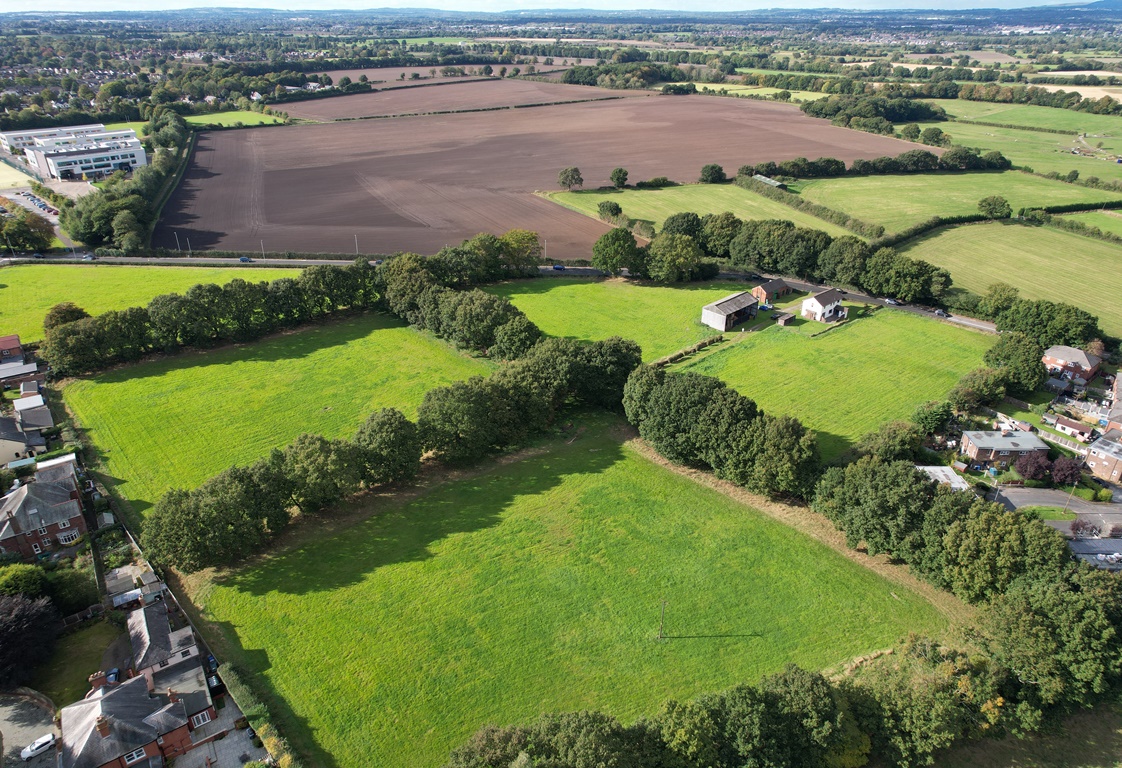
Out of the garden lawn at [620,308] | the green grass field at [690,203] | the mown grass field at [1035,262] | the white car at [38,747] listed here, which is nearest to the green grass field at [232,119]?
the green grass field at [690,203]

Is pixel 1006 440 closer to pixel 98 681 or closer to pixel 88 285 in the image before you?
pixel 98 681

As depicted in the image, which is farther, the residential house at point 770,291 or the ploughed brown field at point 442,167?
the ploughed brown field at point 442,167

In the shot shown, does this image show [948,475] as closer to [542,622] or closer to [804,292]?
[542,622]

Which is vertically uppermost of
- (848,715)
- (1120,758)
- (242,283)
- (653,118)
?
(653,118)

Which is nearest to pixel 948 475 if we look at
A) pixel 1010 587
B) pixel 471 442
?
pixel 1010 587

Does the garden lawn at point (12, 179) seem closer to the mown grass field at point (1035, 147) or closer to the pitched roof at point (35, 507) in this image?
the pitched roof at point (35, 507)

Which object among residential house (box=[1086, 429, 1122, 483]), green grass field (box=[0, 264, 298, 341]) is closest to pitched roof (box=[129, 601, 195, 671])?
green grass field (box=[0, 264, 298, 341])
